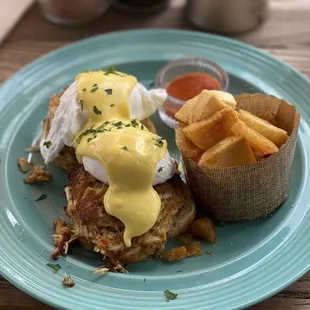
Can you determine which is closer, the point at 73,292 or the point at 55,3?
the point at 73,292

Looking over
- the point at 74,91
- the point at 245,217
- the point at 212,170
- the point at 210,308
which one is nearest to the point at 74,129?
the point at 74,91

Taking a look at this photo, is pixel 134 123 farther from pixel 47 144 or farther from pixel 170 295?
pixel 170 295

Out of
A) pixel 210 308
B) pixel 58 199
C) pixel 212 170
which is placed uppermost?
pixel 212 170

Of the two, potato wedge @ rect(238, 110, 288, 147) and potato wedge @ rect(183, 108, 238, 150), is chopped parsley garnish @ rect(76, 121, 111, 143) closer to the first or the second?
potato wedge @ rect(183, 108, 238, 150)

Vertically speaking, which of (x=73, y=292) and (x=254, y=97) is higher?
(x=254, y=97)

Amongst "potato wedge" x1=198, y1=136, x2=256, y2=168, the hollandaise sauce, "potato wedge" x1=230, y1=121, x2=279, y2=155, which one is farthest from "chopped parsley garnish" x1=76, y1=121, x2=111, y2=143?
"potato wedge" x1=230, y1=121, x2=279, y2=155

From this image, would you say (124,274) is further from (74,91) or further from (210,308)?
(74,91)
